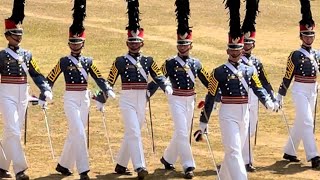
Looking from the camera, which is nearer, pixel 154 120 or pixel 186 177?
pixel 186 177

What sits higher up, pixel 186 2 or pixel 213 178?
pixel 186 2

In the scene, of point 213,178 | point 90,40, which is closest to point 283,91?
point 213,178

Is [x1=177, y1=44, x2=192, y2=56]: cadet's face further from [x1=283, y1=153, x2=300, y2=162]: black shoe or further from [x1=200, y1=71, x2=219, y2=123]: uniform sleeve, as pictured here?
[x1=283, y1=153, x2=300, y2=162]: black shoe

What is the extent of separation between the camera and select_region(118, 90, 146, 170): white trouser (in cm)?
1427

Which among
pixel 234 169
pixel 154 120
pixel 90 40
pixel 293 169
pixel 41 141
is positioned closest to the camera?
pixel 234 169

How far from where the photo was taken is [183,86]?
48.2 feet

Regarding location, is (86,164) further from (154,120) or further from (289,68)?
(154,120)

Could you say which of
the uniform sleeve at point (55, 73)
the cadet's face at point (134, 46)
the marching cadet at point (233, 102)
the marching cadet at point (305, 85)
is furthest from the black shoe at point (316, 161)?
Answer: the uniform sleeve at point (55, 73)

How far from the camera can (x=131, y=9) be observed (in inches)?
585

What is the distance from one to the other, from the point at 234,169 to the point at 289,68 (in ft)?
11.1

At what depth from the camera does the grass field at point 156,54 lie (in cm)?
1578

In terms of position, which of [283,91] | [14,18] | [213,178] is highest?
[14,18]

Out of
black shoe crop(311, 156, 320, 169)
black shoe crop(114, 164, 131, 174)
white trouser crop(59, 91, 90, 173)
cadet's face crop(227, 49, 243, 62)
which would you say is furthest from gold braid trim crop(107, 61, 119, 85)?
black shoe crop(311, 156, 320, 169)

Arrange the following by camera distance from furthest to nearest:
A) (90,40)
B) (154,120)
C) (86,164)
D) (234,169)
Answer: (90,40) < (154,120) < (86,164) < (234,169)
